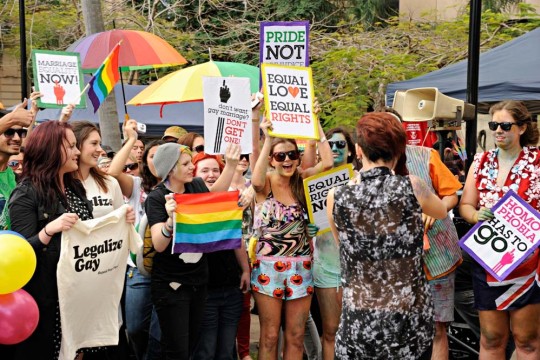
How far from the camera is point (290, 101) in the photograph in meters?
6.34

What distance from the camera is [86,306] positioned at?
5.33m

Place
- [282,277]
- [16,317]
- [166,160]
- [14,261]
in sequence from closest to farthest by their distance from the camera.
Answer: [14,261] < [16,317] < [166,160] < [282,277]

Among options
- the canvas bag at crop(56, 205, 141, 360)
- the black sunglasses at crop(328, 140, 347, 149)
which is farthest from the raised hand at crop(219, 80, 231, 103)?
the canvas bag at crop(56, 205, 141, 360)

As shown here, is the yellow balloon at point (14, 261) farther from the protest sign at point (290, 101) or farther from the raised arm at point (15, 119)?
the protest sign at point (290, 101)

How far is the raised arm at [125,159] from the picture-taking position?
621cm

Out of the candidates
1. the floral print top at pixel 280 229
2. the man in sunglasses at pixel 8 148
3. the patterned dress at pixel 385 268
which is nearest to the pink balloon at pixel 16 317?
the man in sunglasses at pixel 8 148

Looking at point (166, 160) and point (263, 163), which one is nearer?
point (166, 160)

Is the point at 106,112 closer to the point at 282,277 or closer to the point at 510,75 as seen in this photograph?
the point at 510,75

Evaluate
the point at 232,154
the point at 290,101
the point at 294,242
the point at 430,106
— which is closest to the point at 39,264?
the point at 232,154

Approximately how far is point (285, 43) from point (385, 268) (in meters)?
2.98

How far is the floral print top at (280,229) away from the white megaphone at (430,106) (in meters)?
1.56

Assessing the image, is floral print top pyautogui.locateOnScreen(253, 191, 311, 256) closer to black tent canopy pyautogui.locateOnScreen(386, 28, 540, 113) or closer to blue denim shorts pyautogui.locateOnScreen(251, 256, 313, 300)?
blue denim shorts pyautogui.locateOnScreen(251, 256, 313, 300)

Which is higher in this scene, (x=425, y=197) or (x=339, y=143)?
(x=425, y=197)

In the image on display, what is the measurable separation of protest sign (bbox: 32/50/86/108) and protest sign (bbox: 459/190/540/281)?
4.34 metres
